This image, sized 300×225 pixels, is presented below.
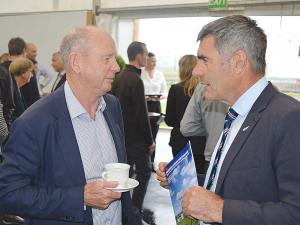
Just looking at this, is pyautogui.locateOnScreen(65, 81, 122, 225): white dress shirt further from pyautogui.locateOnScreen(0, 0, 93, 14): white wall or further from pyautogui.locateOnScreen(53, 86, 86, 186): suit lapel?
pyautogui.locateOnScreen(0, 0, 93, 14): white wall

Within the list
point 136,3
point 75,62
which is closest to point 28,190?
point 75,62

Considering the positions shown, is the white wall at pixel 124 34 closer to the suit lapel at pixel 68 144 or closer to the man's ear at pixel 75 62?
the man's ear at pixel 75 62

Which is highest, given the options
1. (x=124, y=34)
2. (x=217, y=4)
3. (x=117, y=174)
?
(x=217, y=4)

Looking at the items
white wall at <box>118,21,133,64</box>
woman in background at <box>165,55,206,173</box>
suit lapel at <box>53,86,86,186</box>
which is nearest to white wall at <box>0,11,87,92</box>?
white wall at <box>118,21,133,64</box>

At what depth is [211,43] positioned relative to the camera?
138cm

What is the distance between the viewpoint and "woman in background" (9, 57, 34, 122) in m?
3.84

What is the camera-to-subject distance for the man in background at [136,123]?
3.55 meters

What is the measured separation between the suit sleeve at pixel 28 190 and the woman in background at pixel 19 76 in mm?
2670

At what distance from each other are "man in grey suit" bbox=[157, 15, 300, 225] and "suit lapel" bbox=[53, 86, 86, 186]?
1.71 feet

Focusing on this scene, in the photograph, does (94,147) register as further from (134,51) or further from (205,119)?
(134,51)

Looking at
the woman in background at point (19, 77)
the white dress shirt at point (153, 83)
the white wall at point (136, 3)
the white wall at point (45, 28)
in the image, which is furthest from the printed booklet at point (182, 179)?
the white wall at point (45, 28)

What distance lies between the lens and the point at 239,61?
133 centimetres

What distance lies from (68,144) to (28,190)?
265 mm

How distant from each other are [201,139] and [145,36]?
18.2ft
